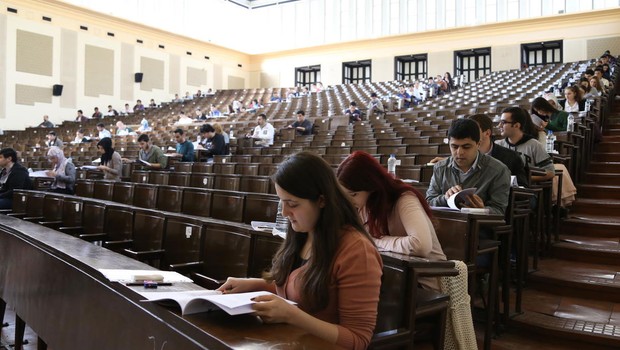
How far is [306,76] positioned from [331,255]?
2011 centimetres

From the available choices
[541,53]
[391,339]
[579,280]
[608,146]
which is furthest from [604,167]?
[541,53]

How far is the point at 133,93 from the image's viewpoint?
17.1 metres

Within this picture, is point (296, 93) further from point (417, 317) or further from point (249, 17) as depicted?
point (417, 317)

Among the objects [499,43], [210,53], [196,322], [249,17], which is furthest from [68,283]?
[249,17]

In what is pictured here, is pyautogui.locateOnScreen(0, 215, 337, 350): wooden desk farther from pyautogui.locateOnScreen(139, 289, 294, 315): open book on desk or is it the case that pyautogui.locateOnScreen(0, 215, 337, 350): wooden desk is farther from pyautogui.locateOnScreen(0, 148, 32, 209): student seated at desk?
pyautogui.locateOnScreen(0, 148, 32, 209): student seated at desk

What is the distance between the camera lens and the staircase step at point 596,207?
3.66m

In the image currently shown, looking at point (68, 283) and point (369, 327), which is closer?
point (369, 327)

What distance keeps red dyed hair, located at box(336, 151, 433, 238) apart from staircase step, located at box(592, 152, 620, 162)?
13.1 feet

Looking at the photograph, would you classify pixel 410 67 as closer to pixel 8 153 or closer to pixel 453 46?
pixel 453 46

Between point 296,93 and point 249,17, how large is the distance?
731cm

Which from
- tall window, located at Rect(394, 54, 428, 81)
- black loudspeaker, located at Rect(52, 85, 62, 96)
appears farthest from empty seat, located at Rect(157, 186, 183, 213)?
tall window, located at Rect(394, 54, 428, 81)

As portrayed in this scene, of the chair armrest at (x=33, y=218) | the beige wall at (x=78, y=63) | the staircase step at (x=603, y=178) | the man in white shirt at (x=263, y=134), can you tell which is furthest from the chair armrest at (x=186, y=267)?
the beige wall at (x=78, y=63)

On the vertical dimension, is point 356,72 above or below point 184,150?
above

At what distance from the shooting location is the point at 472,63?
17.3 metres
